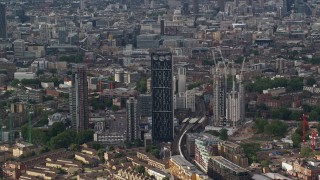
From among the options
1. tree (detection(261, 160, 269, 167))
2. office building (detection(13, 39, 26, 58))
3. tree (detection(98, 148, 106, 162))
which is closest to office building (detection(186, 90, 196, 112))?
tree (detection(98, 148, 106, 162))

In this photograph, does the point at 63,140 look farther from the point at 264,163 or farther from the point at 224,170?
the point at 224,170

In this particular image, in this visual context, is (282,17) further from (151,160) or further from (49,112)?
(151,160)

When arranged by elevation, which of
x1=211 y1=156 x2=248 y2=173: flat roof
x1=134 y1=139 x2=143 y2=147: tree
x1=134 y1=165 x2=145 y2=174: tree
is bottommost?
x1=134 y1=139 x2=143 y2=147: tree

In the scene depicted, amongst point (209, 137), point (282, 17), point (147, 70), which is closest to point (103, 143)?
point (209, 137)

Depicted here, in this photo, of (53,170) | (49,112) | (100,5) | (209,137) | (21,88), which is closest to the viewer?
(53,170)

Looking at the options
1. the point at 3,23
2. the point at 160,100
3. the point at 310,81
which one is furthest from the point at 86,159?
the point at 3,23

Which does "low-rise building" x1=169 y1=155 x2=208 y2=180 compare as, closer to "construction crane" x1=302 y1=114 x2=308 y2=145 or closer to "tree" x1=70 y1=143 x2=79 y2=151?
"tree" x1=70 y1=143 x2=79 y2=151
